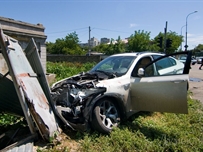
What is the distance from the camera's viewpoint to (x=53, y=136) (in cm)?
300

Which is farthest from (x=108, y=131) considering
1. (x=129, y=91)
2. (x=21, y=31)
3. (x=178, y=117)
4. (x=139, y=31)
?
(x=139, y=31)

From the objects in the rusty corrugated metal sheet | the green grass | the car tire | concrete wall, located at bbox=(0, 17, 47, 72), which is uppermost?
concrete wall, located at bbox=(0, 17, 47, 72)

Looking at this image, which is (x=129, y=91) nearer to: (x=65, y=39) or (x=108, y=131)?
(x=108, y=131)

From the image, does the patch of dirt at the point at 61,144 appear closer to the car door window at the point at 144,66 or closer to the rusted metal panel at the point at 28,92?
the rusted metal panel at the point at 28,92

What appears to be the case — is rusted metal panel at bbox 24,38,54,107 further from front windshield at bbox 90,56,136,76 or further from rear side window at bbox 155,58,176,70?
rear side window at bbox 155,58,176,70

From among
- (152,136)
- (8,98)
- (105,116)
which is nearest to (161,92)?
(152,136)

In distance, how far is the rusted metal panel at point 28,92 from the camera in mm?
2641

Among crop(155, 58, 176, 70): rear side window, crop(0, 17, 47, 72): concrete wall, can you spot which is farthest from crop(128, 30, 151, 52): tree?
crop(155, 58, 176, 70): rear side window

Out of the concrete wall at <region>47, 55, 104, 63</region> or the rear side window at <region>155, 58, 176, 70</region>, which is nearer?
the rear side window at <region>155, 58, 176, 70</region>

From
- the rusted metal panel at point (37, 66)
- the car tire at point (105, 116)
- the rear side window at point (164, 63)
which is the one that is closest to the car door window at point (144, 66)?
the rear side window at point (164, 63)

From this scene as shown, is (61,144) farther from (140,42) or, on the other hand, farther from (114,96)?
(140,42)

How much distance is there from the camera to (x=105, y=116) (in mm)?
3652

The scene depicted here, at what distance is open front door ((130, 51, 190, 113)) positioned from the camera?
3652 millimetres

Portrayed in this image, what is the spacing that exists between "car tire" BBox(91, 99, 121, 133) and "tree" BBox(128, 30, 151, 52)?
3196 cm
